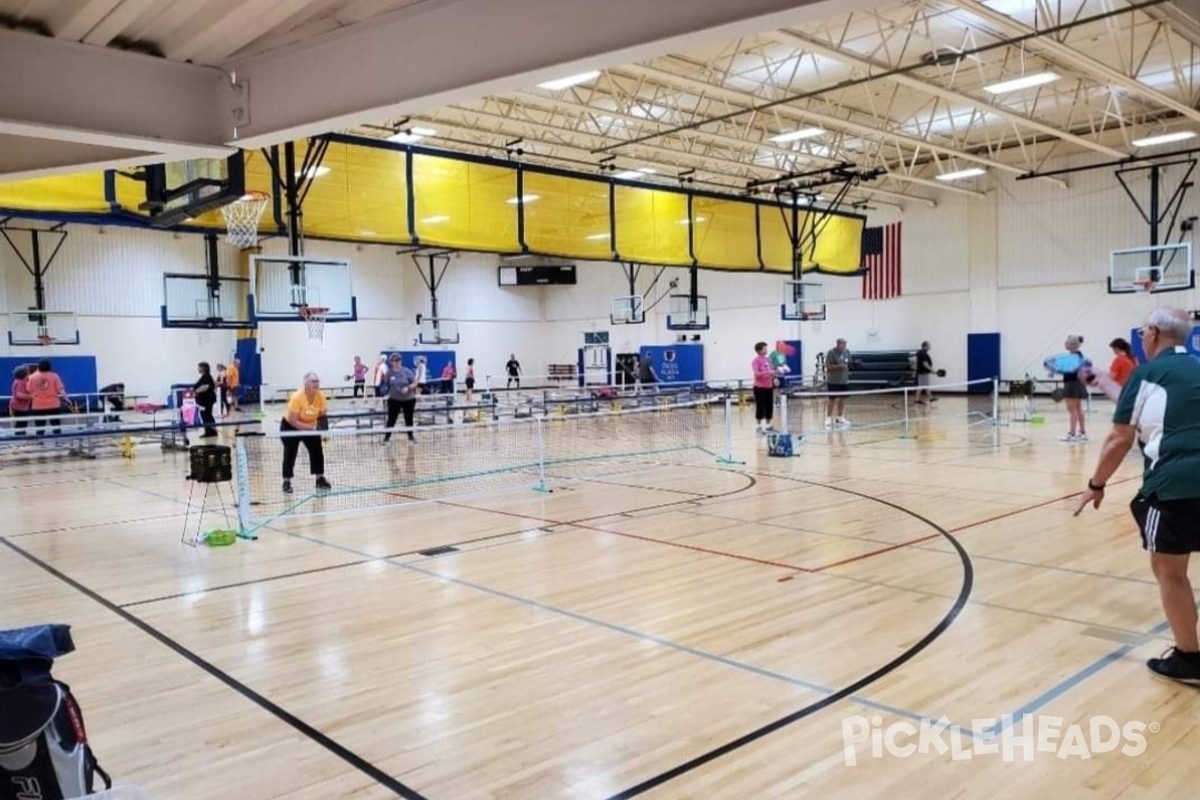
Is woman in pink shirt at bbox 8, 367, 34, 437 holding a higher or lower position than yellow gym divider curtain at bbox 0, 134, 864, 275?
lower

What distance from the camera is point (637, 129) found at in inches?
766

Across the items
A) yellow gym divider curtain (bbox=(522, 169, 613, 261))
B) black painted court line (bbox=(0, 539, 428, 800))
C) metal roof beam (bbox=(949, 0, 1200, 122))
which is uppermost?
metal roof beam (bbox=(949, 0, 1200, 122))

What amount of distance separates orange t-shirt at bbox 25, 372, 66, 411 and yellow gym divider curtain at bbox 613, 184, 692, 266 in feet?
35.0

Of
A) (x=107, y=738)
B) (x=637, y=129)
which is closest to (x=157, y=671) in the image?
(x=107, y=738)

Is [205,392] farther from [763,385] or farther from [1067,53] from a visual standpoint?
[1067,53]

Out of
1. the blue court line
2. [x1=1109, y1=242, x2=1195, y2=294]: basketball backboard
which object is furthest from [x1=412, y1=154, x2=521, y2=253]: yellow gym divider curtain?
[x1=1109, y1=242, x2=1195, y2=294]: basketball backboard

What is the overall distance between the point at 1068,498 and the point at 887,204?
838 inches

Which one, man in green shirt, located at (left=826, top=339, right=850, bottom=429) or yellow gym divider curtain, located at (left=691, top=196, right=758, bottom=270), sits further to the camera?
yellow gym divider curtain, located at (left=691, top=196, right=758, bottom=270)

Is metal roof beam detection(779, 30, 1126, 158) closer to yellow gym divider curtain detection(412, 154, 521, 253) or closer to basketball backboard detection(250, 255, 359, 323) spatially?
yellow gym divider curtain detection(412, 154, 521, 253)

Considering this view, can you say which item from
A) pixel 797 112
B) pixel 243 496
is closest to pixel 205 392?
pixel 243 496

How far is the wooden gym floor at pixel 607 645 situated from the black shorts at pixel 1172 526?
66cm

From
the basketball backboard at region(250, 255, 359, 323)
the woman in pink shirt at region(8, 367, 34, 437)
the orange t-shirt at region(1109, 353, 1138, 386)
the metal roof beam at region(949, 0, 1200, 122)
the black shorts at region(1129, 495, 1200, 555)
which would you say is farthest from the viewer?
the woman in pink shirt at region(8, 367, 34, 437)

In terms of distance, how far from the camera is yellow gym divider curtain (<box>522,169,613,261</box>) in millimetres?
14086

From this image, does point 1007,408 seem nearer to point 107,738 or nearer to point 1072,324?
point 1072,324
